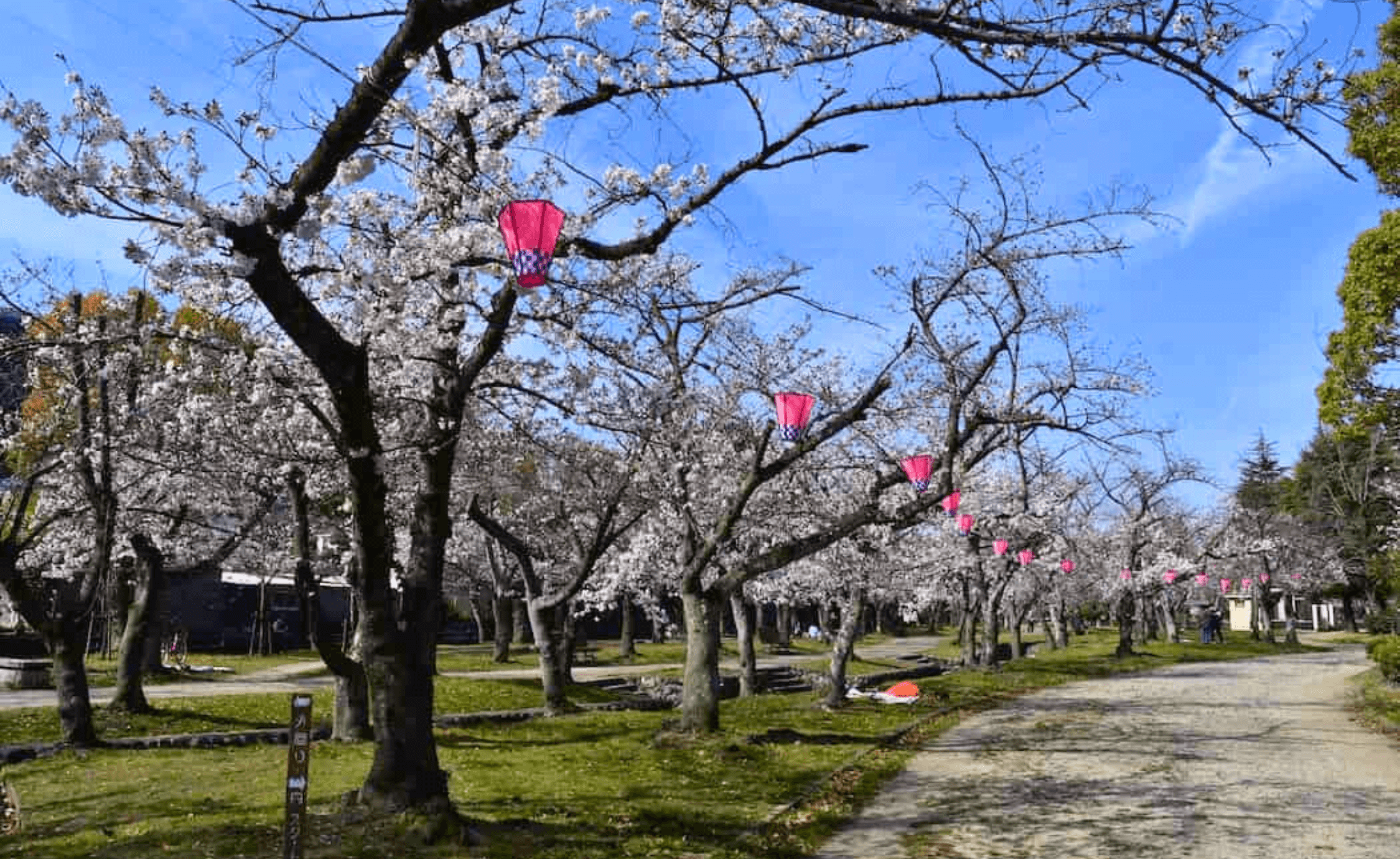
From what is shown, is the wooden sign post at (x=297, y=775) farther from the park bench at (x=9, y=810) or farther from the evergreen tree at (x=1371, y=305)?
the evergreen tree at (x=1371, y=305)

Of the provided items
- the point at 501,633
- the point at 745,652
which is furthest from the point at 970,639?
the point at 501,633

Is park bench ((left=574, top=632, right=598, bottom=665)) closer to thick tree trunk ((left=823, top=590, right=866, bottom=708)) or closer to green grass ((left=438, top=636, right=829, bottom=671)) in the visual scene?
green grass ((left=438, top=636, right=829, bottom=671))

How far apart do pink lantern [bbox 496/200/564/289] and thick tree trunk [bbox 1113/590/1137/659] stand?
35.9 m

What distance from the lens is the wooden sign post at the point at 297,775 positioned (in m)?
5.91

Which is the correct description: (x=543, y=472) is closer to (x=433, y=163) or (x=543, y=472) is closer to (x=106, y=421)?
(x=106, y=421)

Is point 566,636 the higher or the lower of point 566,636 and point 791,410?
the lower

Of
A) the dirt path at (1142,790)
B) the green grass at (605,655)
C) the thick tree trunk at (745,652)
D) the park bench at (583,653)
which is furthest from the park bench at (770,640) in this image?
the dirt path at (1142,790)

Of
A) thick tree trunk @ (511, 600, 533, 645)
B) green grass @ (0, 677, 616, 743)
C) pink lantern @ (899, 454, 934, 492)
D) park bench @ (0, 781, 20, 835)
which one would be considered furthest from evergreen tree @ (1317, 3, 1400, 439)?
thick tree trunk @ (511, 600, 533, 645)

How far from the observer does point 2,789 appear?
11555 mm

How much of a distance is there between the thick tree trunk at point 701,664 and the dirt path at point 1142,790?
311cm

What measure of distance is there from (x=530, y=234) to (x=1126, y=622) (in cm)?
3771

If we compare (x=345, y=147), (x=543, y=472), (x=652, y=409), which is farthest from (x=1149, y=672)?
(x=345, y=147)

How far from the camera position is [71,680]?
1407 centimetres

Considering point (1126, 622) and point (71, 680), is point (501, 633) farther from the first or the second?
point (1126, 622)
